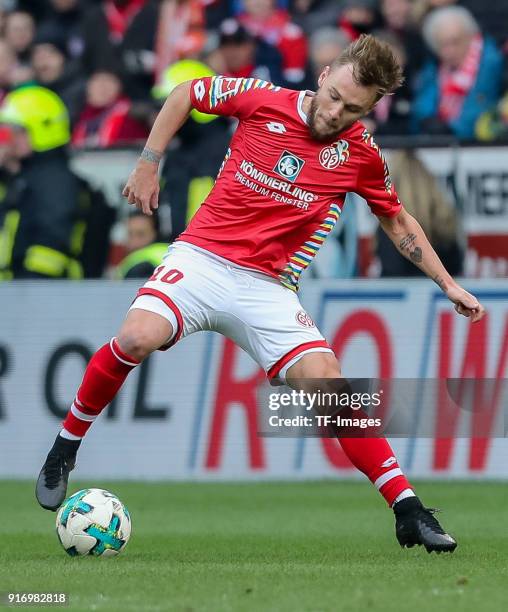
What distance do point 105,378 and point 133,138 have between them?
7.20 metres

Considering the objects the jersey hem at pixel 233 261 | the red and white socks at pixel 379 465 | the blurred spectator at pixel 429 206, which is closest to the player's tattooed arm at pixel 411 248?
the jersey hem at pixel 233 261

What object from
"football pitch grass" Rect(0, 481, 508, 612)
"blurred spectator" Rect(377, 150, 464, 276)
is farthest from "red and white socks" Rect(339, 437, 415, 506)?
"blurred spectator" Rect(377, 150, 464, 276)

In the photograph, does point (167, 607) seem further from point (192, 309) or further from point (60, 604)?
point (192, 309)

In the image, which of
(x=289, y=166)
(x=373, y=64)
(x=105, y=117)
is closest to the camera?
(x=373, y=64)

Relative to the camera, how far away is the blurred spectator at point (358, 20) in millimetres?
14789

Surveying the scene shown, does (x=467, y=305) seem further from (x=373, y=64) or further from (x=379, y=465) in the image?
(x=373, y=64)

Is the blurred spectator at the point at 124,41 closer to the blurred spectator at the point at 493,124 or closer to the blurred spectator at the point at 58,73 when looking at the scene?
the blurred spectator at the point at 58,73

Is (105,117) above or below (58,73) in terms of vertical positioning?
below

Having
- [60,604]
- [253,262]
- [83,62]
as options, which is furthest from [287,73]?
[60,604]

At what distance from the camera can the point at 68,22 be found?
1723 centimetres

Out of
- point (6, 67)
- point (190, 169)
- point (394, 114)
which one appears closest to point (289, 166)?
point (190, 169)

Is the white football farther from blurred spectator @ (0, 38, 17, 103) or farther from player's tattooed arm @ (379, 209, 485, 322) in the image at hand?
blurred spectator @ (0, 38, 17, 103)

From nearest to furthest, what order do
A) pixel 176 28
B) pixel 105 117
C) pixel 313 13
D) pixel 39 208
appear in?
pixel 39 208, pixel 105 117, pixel 313 13, pixel 176 28

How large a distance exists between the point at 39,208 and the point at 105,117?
243cm
